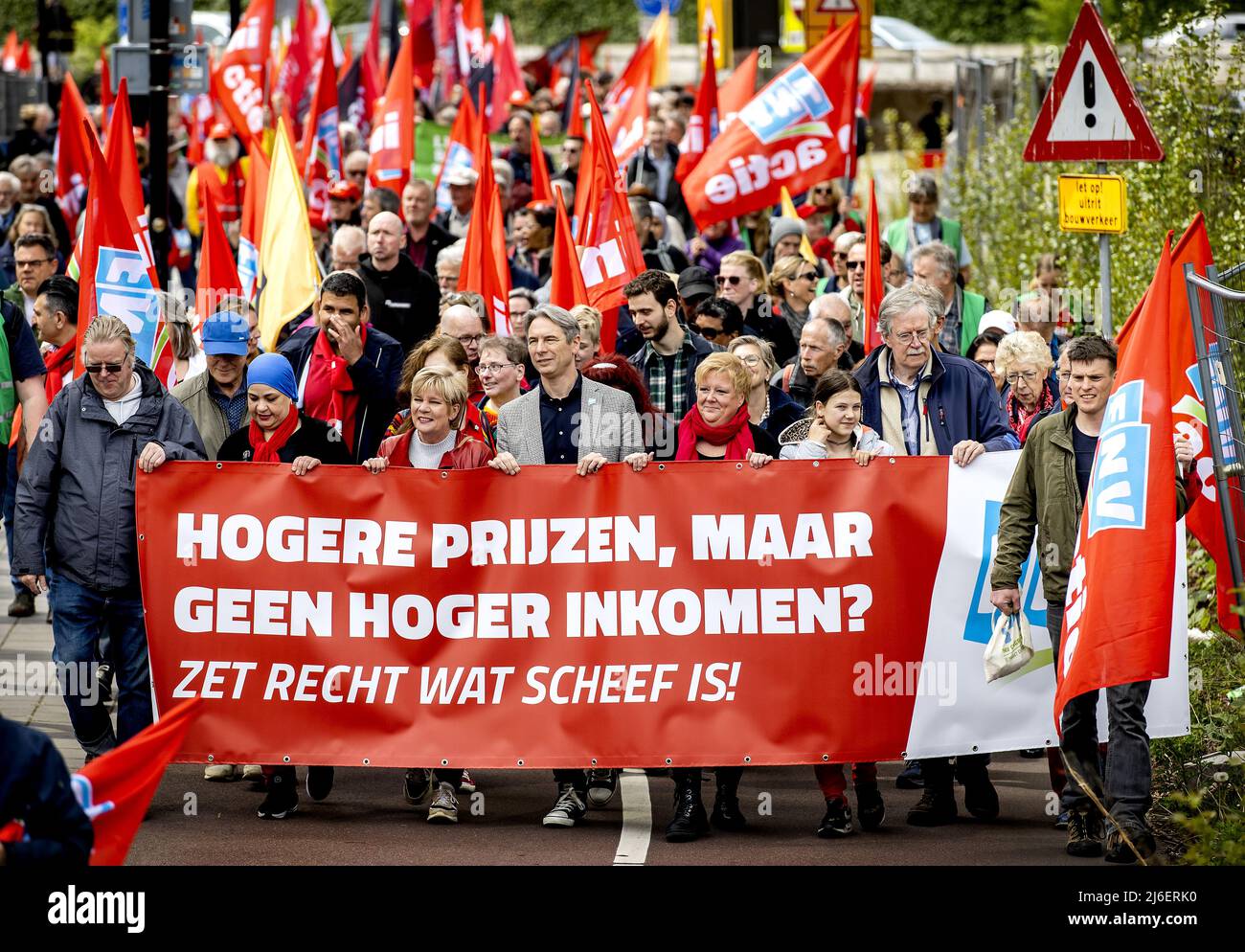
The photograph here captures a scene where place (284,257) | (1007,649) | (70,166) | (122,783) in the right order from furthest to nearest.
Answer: (70,166) < (284,257) < (1007,649) < (122,783)

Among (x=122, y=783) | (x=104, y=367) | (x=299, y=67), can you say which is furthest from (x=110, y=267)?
(x=299, y=67)

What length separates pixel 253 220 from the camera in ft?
49.6

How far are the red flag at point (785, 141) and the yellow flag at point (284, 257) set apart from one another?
3.21 meters

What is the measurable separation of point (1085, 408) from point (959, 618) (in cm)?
104

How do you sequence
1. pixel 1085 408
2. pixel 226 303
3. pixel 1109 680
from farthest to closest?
1. pixel 226 303
2. pixel 1085 408
3. pixel 1109 680

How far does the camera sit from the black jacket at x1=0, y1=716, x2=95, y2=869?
17.3ft

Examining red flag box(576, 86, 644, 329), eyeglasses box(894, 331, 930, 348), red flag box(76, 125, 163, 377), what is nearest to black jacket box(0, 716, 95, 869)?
eyeglasses box(894, 331, 930, 348)

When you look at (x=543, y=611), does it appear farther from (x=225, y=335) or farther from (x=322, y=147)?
(x=322, y=147)

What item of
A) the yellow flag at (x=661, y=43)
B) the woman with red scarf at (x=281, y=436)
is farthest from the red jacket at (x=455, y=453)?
the yellow flag at (x=661, y=43)

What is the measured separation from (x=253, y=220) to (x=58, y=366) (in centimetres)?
309

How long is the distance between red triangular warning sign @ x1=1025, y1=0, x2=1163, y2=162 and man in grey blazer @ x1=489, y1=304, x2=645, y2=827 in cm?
303

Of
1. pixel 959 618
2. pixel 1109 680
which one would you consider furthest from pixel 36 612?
pixel 1109 680
